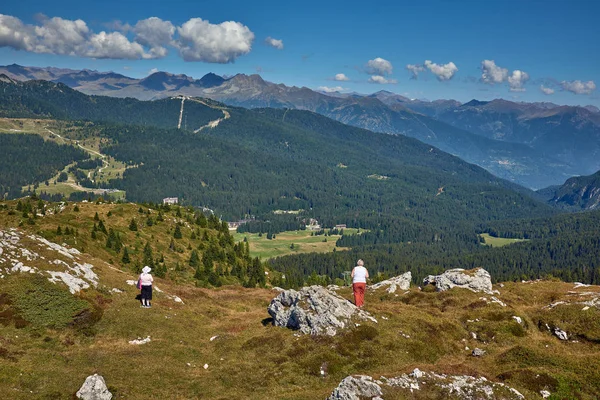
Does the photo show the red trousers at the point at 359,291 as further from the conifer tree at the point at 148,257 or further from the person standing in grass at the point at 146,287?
the conifer tree at the point at 148,257

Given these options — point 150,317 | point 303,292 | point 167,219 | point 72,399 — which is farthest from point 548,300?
point 167,219

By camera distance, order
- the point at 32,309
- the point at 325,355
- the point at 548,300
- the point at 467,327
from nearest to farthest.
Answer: the point at 325,355, the point at 32,309, the point at 467,327, the point at 548,300

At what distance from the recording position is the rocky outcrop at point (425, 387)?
35.6 metres

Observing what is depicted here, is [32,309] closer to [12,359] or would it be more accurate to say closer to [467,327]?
[12,359]

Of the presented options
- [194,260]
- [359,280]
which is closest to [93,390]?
[359,280]

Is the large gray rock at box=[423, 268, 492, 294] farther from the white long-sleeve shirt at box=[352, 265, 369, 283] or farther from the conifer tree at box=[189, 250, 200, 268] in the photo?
the conifer tree at box=[189, 250, 200, 268]

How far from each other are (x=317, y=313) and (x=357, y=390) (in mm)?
17521

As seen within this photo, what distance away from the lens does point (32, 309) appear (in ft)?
165

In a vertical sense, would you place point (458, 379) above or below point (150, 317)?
above

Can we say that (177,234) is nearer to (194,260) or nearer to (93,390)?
(194,260)

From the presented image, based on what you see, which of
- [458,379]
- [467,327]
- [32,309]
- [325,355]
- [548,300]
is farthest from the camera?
[548,300]

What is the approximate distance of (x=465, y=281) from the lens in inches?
3450

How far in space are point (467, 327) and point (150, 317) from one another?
42524 mm

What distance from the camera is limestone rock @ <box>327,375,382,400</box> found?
3503cm
